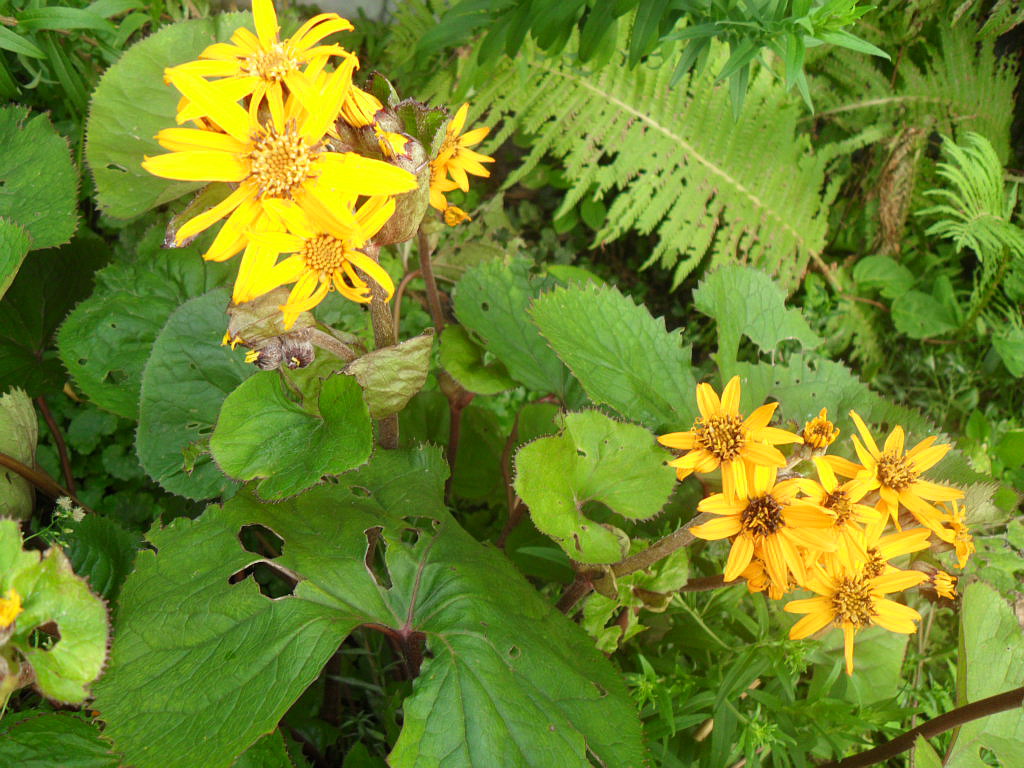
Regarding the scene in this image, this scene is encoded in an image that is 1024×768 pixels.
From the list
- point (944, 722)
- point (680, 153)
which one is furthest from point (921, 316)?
point (944, 722)

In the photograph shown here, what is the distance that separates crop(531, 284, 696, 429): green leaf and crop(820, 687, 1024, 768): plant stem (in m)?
0.58

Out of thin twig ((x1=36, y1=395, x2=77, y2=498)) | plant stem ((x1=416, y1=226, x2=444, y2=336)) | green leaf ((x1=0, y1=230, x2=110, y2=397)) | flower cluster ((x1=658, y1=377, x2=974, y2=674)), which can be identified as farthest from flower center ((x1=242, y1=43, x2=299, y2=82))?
thin twig ((x1=36, y1=395, x2=77, y2=498))

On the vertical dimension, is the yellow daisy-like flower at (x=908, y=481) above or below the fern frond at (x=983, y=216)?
below

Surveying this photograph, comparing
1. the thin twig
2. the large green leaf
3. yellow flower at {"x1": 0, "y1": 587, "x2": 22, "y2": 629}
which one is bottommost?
the thin twig

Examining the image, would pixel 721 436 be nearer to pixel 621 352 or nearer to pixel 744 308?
pixel 621 352

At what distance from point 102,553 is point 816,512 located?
1.10 m

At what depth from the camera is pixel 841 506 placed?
3.22 ft

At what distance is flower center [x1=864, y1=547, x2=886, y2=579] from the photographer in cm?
103

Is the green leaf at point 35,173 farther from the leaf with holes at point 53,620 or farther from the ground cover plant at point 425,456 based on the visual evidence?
the leaf with holes at point 53,620

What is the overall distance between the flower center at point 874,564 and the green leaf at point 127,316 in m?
1.22

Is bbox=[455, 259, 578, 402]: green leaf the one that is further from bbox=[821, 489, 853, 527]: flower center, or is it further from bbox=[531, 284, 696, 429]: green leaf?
bbox=[821, 489, 853, 527]: flower center

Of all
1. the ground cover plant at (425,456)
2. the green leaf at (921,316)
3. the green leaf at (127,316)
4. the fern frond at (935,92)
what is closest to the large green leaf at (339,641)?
the ground cover plant at (425,456)

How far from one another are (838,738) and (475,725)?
662 mm

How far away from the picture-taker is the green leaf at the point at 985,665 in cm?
112
